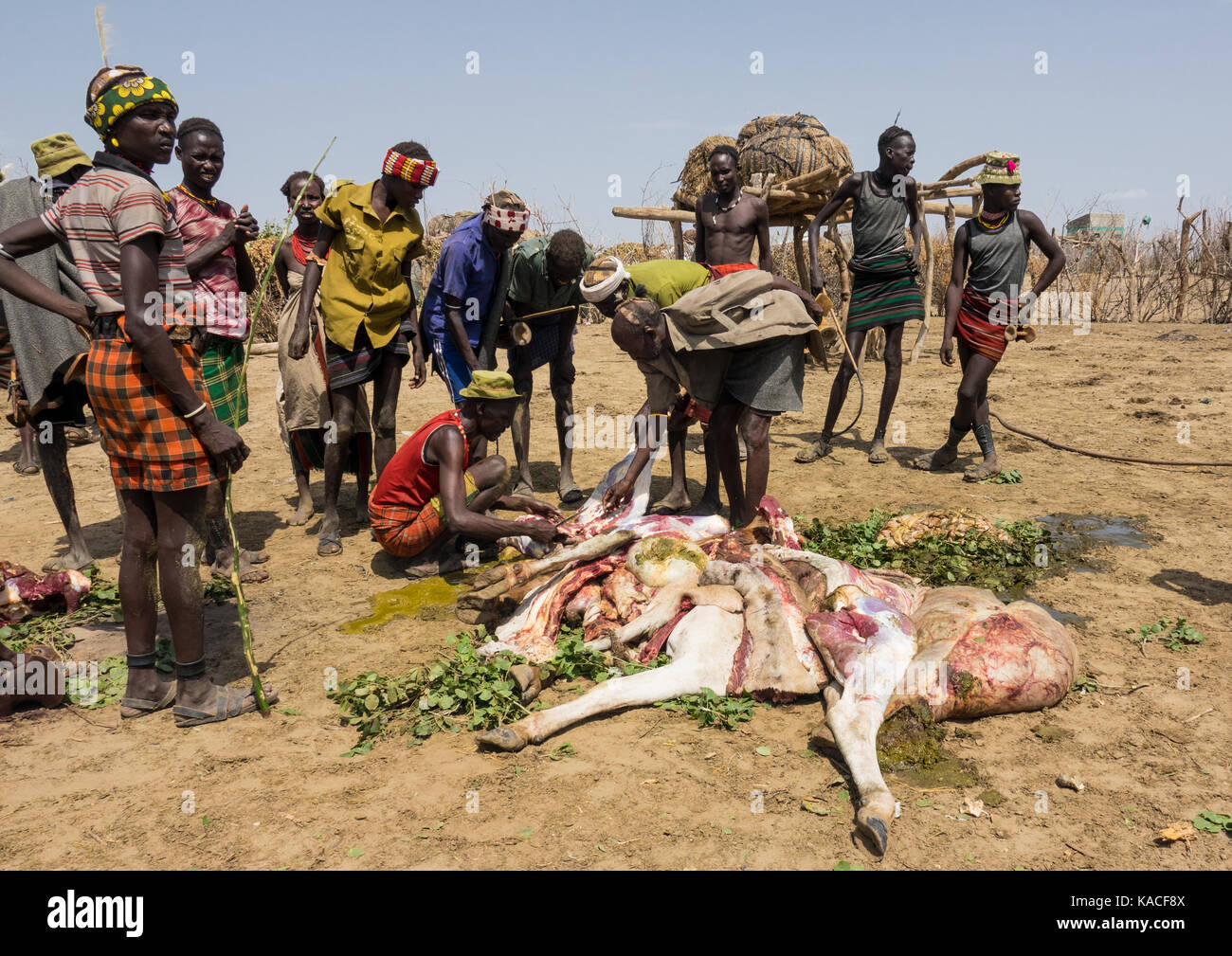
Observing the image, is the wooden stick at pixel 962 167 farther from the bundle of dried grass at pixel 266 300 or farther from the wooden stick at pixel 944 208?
the bundle of dried grass at pixel 266 300

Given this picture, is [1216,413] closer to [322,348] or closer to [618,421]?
[618,421]

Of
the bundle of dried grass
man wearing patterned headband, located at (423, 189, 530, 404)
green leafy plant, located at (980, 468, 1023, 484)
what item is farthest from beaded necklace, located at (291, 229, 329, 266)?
the bundle of dried grass

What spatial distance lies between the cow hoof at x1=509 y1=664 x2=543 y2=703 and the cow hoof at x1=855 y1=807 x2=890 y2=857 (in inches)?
53.3

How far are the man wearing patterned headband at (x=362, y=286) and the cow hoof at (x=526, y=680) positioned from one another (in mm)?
2177

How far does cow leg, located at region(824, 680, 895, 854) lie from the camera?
2.59 meters

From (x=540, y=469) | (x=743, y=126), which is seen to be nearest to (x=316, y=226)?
(x=540, y=469)

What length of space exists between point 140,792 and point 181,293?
178 cm

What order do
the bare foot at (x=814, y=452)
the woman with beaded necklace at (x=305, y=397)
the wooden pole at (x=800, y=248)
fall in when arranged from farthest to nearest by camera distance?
the wooden pole at (x=800, y=248)
the bare foot at (x=814, y=452)
the woman with beaded necklace at (x=305, y=397)

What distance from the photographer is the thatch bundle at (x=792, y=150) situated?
9.98 metres

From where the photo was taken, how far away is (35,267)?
4.62 m

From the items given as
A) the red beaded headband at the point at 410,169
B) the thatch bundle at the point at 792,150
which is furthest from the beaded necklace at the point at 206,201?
the thatch bundle at the point at 792,150

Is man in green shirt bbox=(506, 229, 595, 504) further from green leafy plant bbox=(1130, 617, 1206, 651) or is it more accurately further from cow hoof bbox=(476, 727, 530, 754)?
green leafy plant bbox=(1130, 617, 1206, 651)

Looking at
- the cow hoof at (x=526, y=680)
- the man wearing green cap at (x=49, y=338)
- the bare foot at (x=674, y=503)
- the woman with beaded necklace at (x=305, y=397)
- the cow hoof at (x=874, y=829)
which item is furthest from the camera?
the bare foot at (x=674, y=503)

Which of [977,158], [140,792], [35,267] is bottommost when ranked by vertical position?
[140,792]
